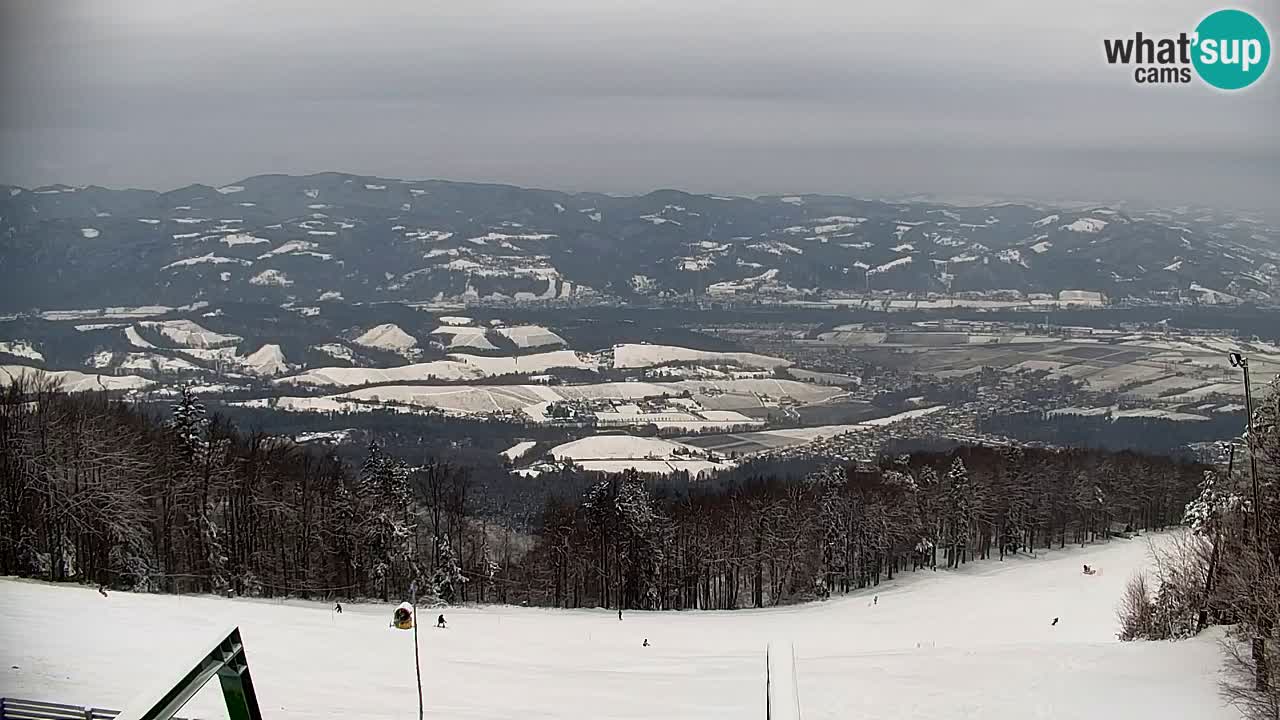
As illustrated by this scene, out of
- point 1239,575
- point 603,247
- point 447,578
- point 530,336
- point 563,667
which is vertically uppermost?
point 603,247

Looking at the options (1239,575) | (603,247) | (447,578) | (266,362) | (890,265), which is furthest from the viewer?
(603,247)

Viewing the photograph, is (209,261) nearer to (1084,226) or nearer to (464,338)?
(464,338)

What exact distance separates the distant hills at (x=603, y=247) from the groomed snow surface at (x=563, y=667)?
53483mm

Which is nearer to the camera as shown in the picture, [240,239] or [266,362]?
[266,362]

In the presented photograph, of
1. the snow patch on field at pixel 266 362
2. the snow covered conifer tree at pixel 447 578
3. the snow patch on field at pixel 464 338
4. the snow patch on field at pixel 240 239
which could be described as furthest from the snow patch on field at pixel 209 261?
the snow covered conifer tree at pixel 447 578

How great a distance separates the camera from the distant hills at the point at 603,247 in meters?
77.5

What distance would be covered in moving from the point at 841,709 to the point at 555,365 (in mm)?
57649

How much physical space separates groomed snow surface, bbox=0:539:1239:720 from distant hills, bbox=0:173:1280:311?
5348cm

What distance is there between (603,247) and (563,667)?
103 metres

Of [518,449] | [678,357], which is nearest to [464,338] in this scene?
[678,357]

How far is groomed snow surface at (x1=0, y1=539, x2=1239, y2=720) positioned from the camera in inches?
336

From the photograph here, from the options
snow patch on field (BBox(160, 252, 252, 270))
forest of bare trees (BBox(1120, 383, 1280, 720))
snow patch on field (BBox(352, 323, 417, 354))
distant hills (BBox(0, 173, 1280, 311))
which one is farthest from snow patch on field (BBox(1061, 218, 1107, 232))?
forest of bare trees (BBox(1120, 383, 1280, 720))

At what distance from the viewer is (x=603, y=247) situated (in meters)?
113

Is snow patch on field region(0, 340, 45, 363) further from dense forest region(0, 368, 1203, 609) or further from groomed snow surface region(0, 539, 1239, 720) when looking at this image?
groomed snow surface region(0, 539, 1239, 720)
